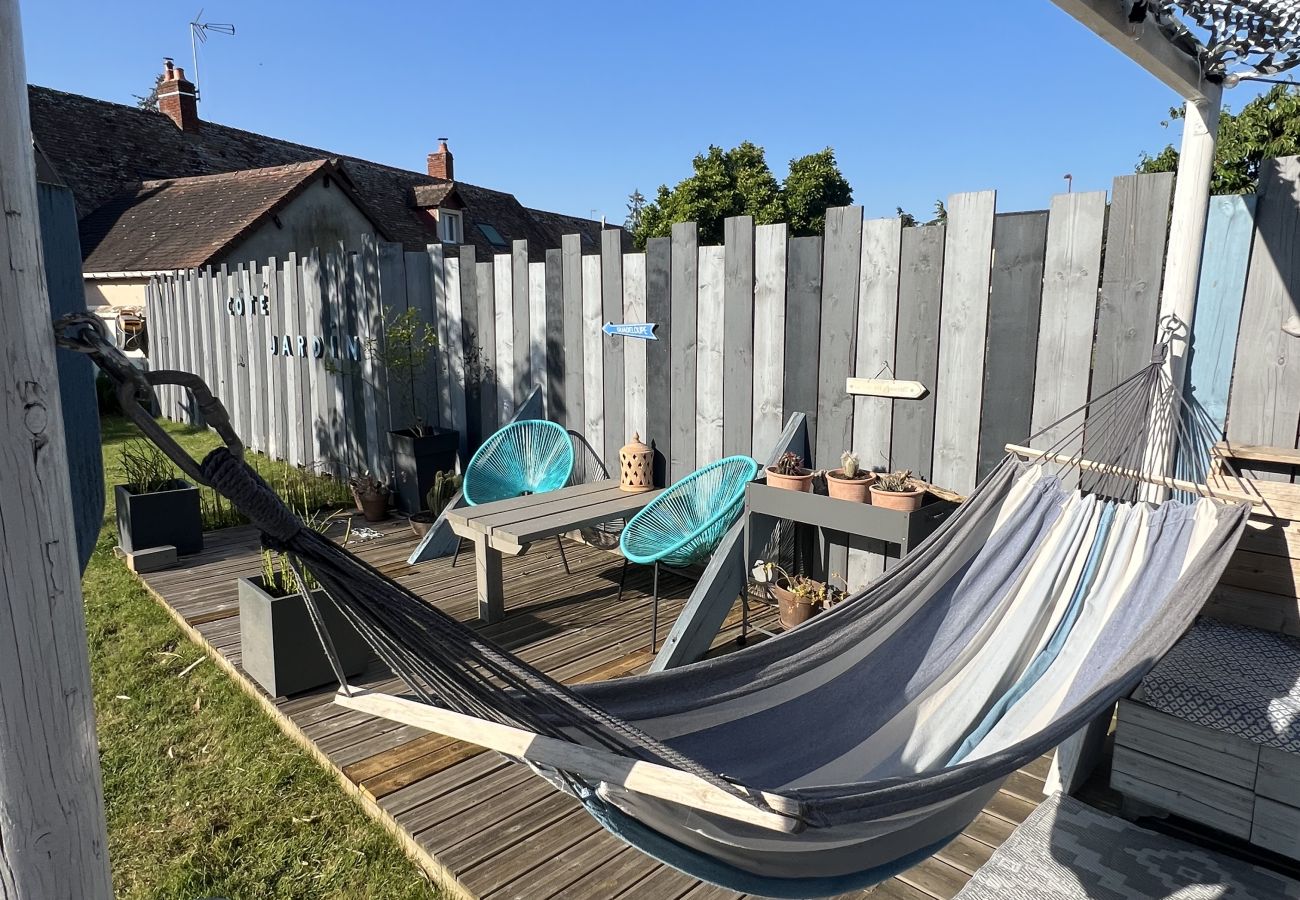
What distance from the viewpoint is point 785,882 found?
1.42 meters

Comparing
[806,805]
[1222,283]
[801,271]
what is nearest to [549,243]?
[801,271]

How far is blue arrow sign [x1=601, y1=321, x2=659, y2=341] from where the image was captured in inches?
169

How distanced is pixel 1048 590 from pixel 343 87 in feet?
50.1

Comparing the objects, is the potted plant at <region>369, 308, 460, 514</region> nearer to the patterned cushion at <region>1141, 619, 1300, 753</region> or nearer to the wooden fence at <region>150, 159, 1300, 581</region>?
the wooden fence at <region>150, 159, 1300, 581</region>

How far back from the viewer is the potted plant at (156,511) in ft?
14.9

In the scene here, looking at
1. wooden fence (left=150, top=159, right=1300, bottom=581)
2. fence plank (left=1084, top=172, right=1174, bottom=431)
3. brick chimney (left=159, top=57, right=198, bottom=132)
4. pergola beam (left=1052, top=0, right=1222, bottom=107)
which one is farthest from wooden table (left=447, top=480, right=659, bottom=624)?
brick chimney (left=159, top=57, right=198, bottom=132)

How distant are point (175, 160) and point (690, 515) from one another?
15597 millimetres

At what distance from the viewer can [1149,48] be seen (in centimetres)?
204

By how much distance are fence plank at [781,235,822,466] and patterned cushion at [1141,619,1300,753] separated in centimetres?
180

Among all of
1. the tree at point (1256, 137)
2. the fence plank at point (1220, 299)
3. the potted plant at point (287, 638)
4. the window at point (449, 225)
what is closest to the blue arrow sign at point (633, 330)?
the potted plant at point (287, 638)

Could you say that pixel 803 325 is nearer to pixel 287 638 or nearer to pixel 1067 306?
pixel 1067 306

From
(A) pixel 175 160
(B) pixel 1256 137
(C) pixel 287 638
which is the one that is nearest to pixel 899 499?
(C) pixel 287 638

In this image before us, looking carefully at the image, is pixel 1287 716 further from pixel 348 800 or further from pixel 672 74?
pixel 672 74

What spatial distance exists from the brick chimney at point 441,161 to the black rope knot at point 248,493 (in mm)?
21155
